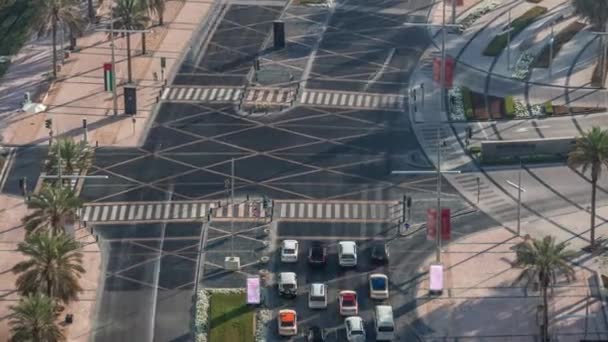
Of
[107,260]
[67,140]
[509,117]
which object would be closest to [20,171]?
[67,140]

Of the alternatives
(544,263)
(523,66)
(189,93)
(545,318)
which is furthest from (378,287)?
(523,66)

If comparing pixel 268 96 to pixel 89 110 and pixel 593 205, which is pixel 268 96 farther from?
pixel 593 205

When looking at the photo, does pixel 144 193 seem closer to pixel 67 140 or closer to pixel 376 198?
pixel 67 140

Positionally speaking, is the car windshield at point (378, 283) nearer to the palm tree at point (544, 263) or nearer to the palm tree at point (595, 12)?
the palm tree at point (544, 263)

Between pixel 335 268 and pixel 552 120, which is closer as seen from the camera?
pixel 335 268

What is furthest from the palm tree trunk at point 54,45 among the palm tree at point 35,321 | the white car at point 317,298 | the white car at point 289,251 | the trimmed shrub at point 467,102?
the palm tree at point 35,321

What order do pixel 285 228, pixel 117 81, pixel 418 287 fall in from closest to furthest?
1. pixel 418 287
2. pixel 285 228
3. pixel 117 81
